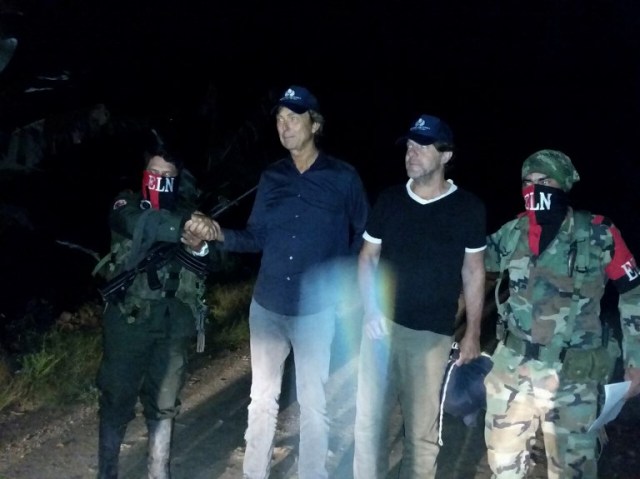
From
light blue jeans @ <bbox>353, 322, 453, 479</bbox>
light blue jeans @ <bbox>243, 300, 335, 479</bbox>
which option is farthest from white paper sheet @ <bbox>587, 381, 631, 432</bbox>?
light blue jeans @ <bbox>243, 300, 335, 479</bbox>

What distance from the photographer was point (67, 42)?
11.7m

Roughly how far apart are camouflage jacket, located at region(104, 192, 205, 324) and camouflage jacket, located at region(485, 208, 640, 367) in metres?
1.65

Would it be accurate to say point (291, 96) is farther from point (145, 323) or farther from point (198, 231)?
point (145, 323)

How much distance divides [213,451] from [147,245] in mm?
1810

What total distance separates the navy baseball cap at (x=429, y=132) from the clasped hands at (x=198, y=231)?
41.8 inches

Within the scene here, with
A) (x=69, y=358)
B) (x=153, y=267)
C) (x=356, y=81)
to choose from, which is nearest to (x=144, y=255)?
(x=153, y=267)

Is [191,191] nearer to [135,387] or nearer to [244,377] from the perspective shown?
[135,387]

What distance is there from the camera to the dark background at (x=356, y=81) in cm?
1106

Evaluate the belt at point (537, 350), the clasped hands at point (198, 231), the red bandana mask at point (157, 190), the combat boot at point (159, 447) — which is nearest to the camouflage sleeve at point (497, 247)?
the belt at point (537, 350)

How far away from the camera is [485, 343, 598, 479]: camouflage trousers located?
3951 millimetres

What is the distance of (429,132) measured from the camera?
13.1 feet

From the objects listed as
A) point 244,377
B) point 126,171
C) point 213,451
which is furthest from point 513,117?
point 213,451

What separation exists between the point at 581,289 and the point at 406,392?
0.96 m

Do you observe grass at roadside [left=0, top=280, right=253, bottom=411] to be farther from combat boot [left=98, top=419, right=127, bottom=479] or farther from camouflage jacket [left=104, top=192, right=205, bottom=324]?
camouflage jacket [left=104, top=192, right=205, bottom=324]
